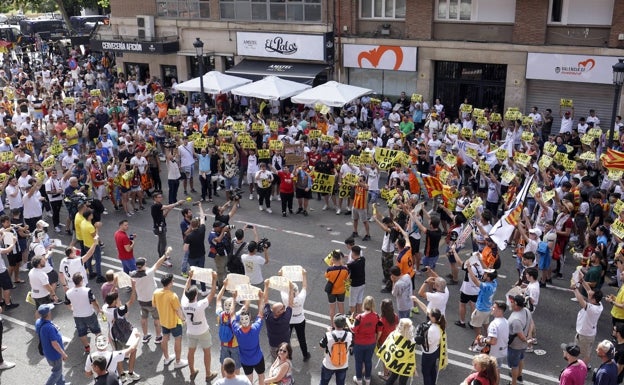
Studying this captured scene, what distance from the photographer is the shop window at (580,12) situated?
21.3 m

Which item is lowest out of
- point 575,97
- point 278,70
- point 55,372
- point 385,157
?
point 55,372

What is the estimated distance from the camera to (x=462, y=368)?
1006cm

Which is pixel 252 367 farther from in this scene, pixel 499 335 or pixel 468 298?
pixel 468 298

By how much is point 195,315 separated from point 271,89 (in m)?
14.7

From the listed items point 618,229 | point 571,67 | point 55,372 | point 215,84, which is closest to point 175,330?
point 55,372

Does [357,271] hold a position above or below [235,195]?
below

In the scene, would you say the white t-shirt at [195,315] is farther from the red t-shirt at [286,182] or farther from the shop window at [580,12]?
the shop window at [580,12]

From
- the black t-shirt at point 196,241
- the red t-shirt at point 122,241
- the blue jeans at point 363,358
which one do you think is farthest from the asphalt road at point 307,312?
the red t-shirt at point 122,241

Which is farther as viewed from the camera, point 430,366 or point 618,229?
point 618,229

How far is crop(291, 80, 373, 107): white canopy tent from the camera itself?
21578 millimetres

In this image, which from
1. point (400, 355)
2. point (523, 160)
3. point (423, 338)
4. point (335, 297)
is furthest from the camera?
point (523, 160)

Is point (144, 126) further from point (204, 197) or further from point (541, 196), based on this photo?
point (541, 196)

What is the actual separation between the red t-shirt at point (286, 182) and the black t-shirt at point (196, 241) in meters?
4.54

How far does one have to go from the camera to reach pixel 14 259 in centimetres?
1287
